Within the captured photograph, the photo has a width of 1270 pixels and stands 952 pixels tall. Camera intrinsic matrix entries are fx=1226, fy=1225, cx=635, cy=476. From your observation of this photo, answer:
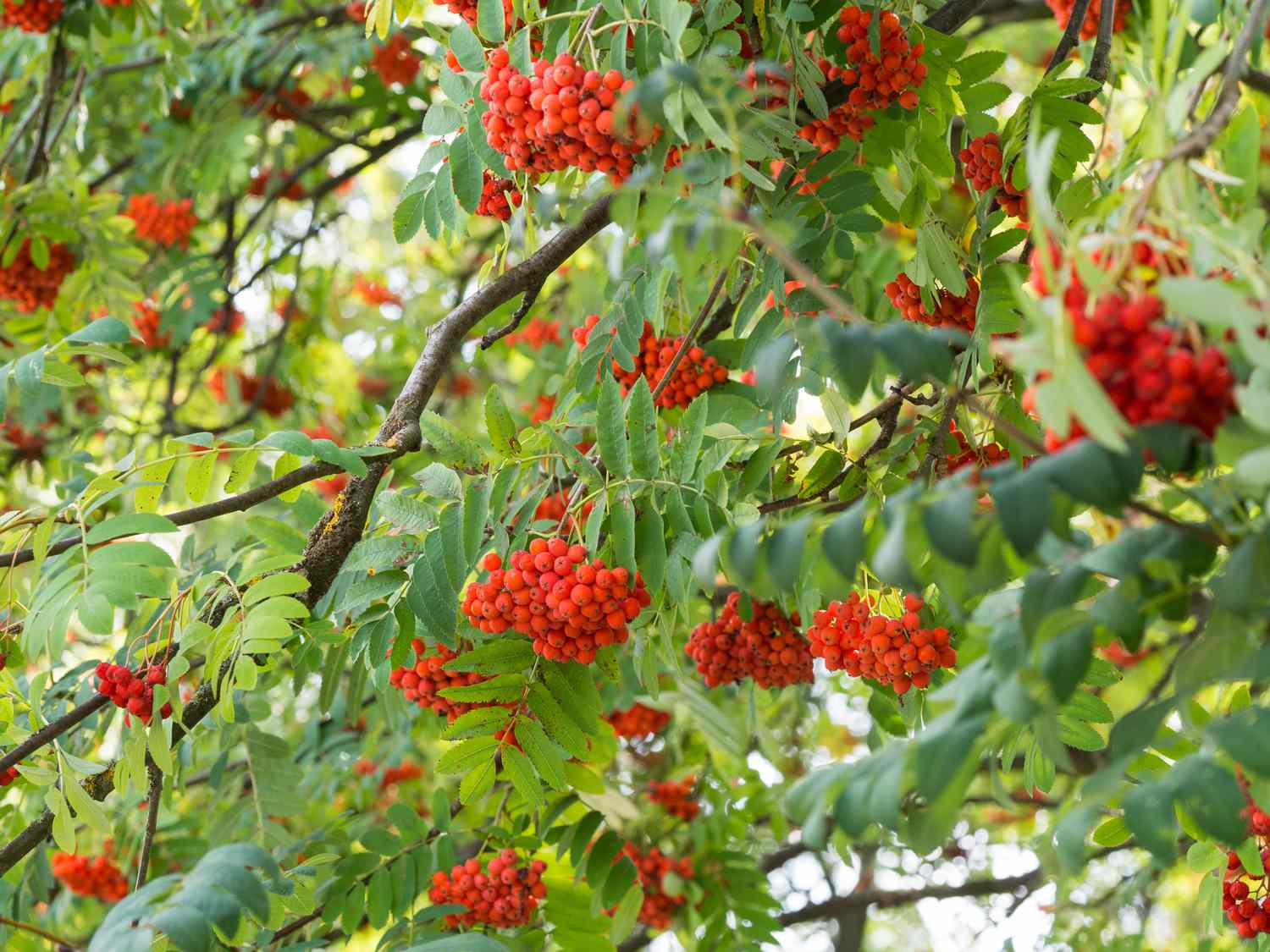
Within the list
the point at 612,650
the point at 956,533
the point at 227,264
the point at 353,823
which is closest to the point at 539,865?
the point at 353,823

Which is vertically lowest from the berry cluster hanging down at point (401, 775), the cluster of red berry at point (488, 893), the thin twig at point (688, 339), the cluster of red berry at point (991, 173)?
the berry cluster hanging down at point (401, 775)

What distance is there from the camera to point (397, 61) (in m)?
4.61

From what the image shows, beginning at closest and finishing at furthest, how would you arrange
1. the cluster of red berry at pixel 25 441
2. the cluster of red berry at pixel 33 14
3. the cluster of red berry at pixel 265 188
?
1. the cluster of red berry at pixel 33 14
2. the cluster of red berry at pixel 25 441
3. the cluster of red berry at pixel 265 188

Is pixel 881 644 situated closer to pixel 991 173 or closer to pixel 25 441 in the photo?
pixel 991 173

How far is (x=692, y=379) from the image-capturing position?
257 cm

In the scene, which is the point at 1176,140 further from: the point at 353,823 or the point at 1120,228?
the point at 353,823

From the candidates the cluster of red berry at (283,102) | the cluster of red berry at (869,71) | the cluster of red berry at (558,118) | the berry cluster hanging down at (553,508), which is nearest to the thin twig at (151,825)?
the berry cluster hanging down at (553,508)

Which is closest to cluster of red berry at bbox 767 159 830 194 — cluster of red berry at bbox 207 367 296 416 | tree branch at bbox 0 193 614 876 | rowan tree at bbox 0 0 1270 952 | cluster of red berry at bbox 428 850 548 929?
rowan tree at bbox 0 0 1270 952

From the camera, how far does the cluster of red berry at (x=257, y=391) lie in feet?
18.9

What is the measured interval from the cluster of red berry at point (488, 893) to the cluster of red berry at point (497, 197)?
138cm

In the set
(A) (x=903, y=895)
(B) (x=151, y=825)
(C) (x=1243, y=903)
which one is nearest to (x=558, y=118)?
(B) (x=151, y=825)

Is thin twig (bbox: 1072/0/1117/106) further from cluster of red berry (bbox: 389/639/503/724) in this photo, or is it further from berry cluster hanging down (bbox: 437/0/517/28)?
cluster of red berry (bbox: 389/639/503/724)

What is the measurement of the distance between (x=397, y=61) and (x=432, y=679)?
10.1ft

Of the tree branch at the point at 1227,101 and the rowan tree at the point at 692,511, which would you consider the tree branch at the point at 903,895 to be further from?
the tree branch at the point at 1227,101
